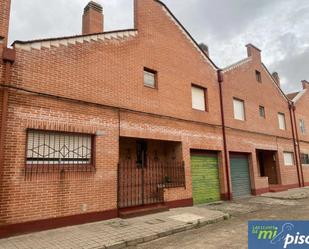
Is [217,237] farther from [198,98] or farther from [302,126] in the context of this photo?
[302,126]

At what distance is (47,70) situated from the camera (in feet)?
26.4

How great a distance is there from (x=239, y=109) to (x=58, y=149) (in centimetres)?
1160

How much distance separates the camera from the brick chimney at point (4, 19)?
7.32 meters

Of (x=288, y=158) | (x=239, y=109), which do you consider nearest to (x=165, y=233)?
(x=239, y=109)

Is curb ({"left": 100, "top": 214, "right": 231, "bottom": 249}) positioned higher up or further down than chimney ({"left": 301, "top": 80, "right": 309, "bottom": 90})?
further down

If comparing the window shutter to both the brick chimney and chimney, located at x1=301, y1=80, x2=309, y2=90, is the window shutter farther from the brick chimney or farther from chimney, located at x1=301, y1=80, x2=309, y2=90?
chimney, located at x1=301, y1=80, x2=309, y2=90

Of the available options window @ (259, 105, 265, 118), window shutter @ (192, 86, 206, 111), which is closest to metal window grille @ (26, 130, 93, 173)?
window shutter @ (192, 86, 206, 111)

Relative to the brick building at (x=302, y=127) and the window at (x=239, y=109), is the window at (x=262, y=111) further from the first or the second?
the brick building at (x=302, y=127)

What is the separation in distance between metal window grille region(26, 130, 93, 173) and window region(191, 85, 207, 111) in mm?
6316

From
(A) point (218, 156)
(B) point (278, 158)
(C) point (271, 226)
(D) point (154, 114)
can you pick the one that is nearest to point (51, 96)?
(D) point (154, 114)

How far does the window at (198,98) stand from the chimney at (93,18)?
214 inches

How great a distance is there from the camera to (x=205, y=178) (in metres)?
12.9

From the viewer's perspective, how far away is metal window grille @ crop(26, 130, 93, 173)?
751cm

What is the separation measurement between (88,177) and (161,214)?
10.0ft
